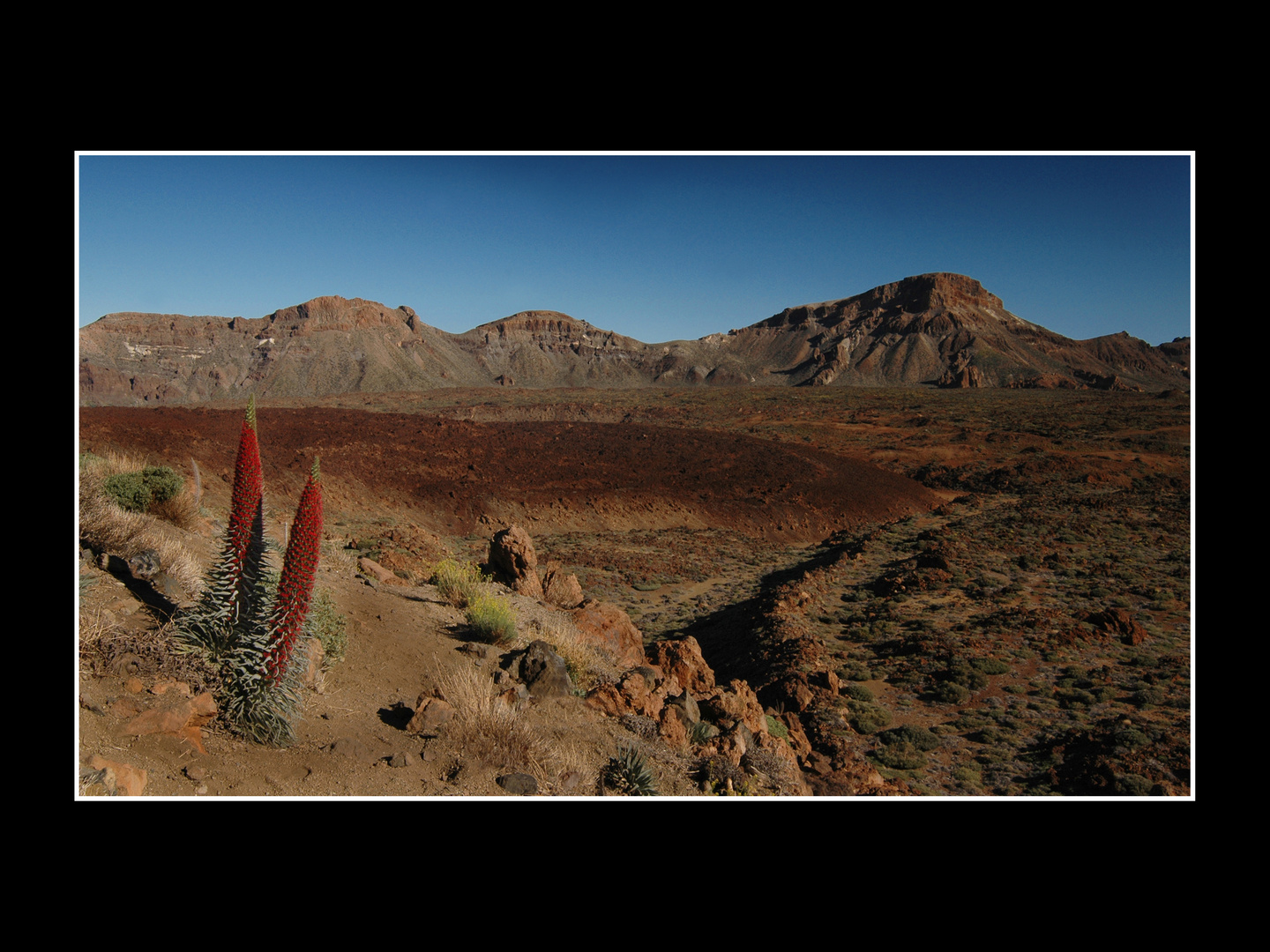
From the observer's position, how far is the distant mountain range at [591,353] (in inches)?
4200

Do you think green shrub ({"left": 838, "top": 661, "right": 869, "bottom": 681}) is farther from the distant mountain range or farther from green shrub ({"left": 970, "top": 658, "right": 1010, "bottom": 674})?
the distant mountain range

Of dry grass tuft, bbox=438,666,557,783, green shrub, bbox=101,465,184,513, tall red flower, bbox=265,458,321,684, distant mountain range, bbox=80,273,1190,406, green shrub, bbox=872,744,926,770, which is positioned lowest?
green shrub, bbox=872,744,926,770

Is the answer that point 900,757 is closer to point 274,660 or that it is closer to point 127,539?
point 274,660

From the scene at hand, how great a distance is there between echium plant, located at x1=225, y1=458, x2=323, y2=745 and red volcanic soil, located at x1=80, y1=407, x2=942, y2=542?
50.6 ft

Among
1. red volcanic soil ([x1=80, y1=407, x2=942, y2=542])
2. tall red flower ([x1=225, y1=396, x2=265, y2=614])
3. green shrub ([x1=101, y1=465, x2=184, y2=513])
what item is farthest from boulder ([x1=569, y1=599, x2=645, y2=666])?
red volcanic soil ([x1=80, y1=407, x2=942, y2=542])

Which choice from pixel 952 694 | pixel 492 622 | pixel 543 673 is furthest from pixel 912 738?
pixel 492 622

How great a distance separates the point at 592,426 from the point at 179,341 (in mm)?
112513

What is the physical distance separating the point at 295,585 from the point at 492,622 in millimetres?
3570

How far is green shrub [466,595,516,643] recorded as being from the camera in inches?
295

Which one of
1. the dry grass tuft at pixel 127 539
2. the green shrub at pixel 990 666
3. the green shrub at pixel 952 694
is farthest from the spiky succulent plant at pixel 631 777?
the green shrub at pixel 990 666

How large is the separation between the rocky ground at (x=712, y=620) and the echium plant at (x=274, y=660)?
0.13 m

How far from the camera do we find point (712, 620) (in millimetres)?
13742

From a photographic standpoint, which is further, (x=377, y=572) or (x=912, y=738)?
(x=377, y=572)

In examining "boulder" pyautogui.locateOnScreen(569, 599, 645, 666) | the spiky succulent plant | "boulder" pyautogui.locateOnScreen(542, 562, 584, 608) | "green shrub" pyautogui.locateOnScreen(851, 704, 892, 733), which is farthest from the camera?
"boulder" pyautogui.locateOnScreen(542, 562, 584, 608)
